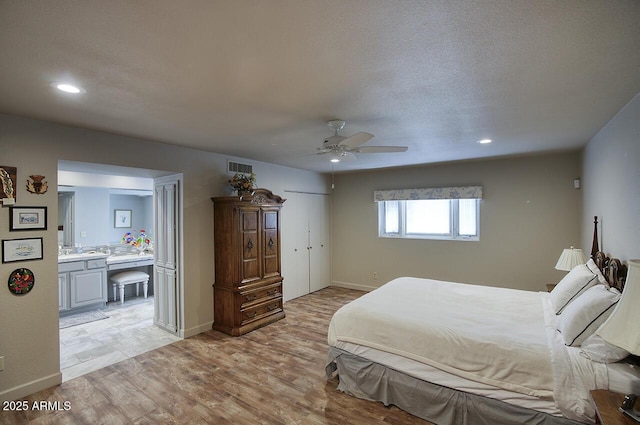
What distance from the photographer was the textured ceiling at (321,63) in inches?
49.8

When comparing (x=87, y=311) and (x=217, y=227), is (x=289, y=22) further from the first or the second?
(x=87, y=311)

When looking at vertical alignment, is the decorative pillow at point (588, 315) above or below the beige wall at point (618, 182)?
below

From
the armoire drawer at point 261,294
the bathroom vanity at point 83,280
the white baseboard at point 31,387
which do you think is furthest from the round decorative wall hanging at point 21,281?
the bathroom vanity at point 83,280

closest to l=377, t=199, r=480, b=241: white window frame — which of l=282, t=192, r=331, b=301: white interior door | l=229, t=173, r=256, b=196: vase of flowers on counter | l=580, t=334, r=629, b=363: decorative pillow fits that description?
l=282, t=192, r=331, b=301: white interior door

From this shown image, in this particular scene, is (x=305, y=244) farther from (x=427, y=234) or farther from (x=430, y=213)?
(x=430, y=213)

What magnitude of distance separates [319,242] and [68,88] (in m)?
4.92

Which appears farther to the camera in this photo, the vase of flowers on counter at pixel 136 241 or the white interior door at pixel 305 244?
the vase of flowers on counter at pixel 136 241

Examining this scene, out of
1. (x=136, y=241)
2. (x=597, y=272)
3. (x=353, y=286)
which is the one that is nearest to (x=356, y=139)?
(x=597, y=272)

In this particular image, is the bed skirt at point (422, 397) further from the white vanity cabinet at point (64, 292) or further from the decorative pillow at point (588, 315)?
the white vanity cabinet at point (64, 292)

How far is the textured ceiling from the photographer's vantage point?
126 centimetres

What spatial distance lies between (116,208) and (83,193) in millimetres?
982

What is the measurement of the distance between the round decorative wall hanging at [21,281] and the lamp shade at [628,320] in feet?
13.7

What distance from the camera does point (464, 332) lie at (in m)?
2.34

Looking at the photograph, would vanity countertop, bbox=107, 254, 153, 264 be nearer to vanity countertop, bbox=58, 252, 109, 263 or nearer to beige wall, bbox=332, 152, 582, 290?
vanity countertop, bbox=58, 252, 109, 263
